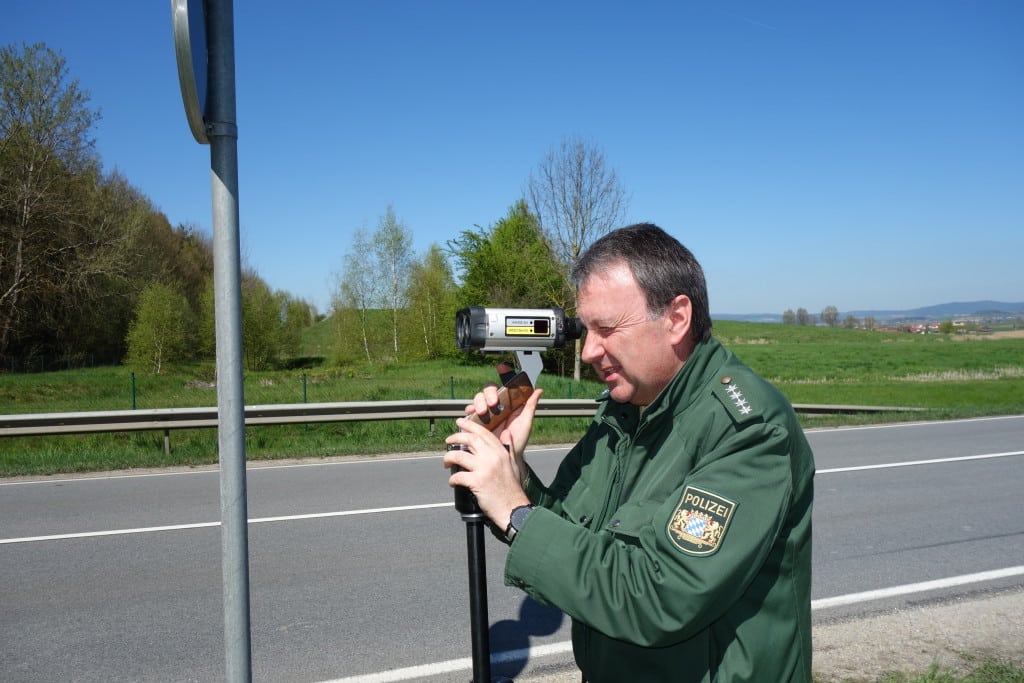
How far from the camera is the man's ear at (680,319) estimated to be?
5.23 ft

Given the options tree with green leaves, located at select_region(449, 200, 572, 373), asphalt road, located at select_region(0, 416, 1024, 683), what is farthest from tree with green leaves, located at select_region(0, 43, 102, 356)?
asphalt road, located at select_region(0, 416, 1024, 683)

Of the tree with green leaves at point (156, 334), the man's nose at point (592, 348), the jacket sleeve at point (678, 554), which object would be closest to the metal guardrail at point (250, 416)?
the man's nose at point (592, 348)

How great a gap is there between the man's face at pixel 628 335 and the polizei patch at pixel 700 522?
0.34 m

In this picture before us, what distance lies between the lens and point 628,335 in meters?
1.61

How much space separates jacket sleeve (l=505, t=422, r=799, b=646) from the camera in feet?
4.28

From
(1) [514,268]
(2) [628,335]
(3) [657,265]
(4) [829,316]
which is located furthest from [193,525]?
(4) [829,316]

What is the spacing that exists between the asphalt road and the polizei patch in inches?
115

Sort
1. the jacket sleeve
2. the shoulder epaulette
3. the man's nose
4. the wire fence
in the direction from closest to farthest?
the jacket sleeve, the shoulder epaulette, the man's nose, the wire fence

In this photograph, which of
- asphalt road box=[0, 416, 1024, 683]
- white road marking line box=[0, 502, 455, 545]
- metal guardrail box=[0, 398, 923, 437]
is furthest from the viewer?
metal guardrail box=[0, 398, 923, 437]

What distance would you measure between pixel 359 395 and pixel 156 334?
18706 mm

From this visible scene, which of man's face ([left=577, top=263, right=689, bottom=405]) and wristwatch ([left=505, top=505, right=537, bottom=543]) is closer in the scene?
wristwatch ([left=505, top=505, right=537, bottom=543])

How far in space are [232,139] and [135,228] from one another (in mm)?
31780

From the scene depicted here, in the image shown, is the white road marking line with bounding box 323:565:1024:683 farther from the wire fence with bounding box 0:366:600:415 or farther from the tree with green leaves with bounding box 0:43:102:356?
the tree with green leaves with bounding box 0:43:102:356

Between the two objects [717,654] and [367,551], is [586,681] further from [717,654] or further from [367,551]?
[367,551]
